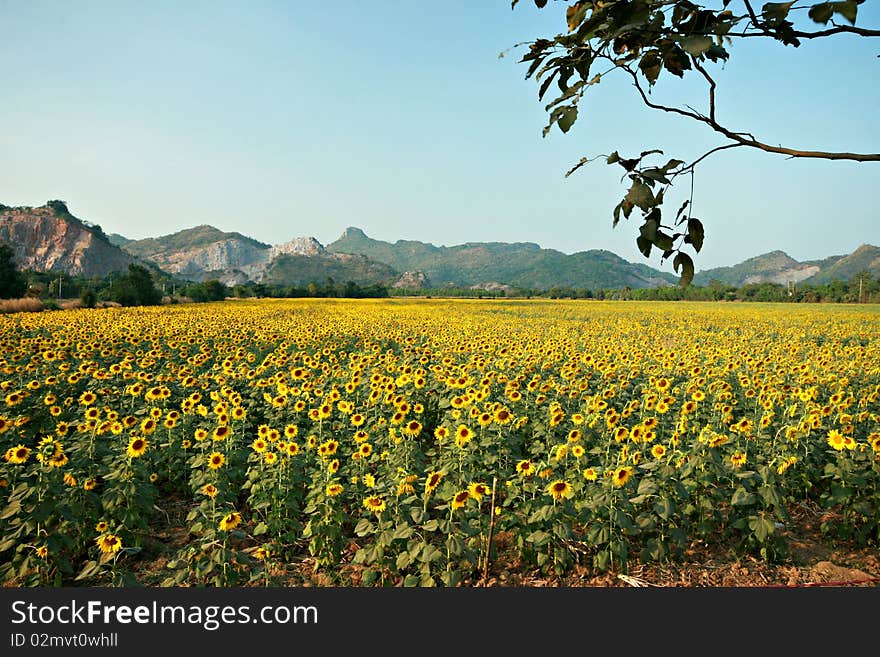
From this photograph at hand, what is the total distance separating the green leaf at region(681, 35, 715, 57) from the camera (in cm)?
131

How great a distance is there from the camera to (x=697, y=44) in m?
1.34

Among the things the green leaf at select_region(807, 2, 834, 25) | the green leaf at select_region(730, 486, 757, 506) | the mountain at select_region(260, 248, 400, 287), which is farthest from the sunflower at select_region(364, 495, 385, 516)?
the mountain at select_region(260, 248, 400, 287)

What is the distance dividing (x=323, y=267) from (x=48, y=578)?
16817cm

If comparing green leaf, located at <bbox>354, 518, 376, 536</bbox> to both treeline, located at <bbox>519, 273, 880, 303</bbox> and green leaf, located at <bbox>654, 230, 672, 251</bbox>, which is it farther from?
treeline, located at <bbox>519, 273, 880, 303</bbox>

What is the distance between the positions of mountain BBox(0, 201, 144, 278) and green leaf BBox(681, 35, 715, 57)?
489ft

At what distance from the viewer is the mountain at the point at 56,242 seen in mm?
124500

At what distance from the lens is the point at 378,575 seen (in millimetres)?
4340

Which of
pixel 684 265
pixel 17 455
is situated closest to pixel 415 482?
pixel 17 455

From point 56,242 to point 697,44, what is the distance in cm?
16247

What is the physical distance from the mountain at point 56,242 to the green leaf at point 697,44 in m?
149

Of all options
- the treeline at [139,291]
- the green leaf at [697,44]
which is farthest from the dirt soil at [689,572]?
the treeline at [139,291]

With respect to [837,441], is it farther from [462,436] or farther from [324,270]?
[324,270]

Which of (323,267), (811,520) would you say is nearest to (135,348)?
(811,520)

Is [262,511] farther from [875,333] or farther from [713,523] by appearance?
[875,333]
